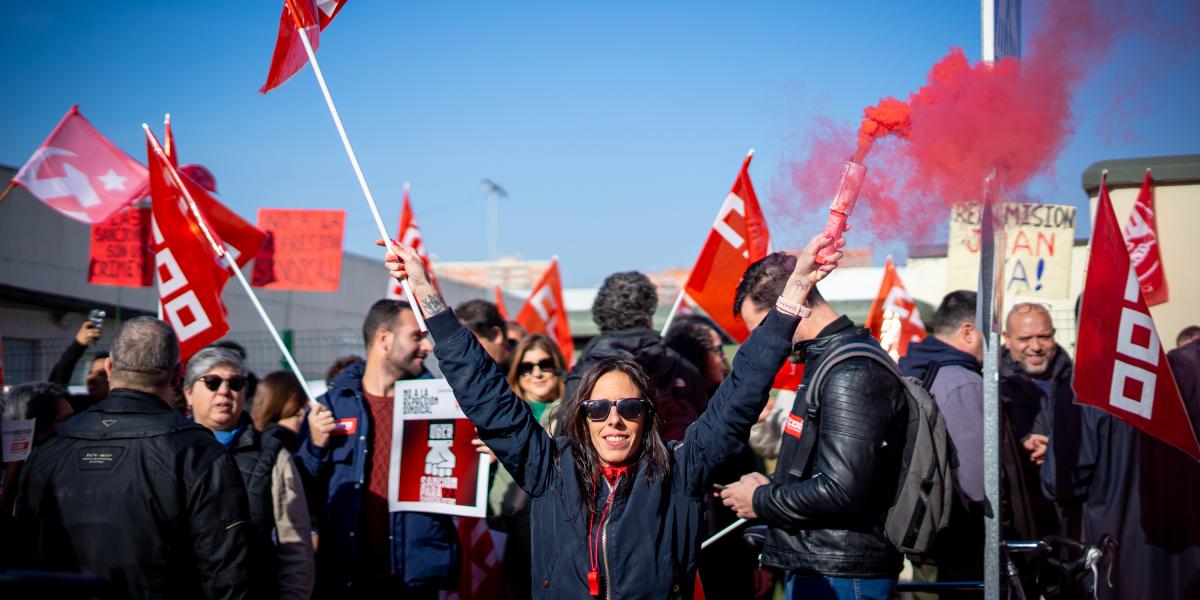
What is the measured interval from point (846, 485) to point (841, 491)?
A: 28 mm

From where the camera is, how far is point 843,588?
3.83 m

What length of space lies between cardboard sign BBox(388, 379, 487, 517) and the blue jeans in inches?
62.2

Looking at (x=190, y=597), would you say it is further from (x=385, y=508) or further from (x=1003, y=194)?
(x=1003, y=194)

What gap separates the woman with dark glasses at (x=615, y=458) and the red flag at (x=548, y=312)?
7149 mm

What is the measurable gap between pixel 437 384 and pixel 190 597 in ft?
4.92

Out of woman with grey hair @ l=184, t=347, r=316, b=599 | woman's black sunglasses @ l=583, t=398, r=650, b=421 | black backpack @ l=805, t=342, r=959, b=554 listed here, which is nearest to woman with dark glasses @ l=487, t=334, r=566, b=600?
woman with grey hair @ l=184, t=347, r=316, b=599

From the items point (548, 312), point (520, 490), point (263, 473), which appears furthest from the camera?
point (548, 312)

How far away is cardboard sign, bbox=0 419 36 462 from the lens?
419cm

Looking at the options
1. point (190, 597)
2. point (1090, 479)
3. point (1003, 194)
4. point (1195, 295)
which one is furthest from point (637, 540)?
point (1195, 295)

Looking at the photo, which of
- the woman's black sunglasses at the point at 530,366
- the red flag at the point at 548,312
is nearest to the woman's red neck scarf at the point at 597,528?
the woman's black sunglasses at the point at 530,366

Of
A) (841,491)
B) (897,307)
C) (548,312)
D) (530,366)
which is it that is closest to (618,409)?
(841,491)

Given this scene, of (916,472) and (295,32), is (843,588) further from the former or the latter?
(295,32)

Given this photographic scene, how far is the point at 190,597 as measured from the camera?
3.70 meters

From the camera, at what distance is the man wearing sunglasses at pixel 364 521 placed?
4.89 m
